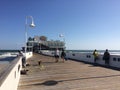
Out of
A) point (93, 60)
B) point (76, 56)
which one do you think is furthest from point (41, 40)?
point (93, 60)

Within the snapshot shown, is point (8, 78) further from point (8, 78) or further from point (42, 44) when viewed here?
point (42, 44)

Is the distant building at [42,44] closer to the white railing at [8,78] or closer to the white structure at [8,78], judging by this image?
the white structure at [8,78]

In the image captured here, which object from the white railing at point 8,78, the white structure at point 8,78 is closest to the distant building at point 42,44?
the white structure at point 8,78

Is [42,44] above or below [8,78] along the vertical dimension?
above

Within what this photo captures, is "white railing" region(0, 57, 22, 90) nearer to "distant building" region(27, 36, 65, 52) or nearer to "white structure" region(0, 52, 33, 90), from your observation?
"white structure" region(0, 52, 33, 90)

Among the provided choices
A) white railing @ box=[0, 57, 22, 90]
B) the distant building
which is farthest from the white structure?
the distant building

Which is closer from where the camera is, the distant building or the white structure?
the white structure

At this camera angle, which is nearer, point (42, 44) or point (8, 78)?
point (8, 78)

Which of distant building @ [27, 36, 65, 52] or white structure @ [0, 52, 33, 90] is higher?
distant building @ [27, 36, 65, 52]

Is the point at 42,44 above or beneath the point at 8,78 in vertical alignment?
above

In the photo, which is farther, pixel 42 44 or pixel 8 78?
pixel 42 44

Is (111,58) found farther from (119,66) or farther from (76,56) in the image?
(76,56)

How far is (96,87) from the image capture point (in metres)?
6.96

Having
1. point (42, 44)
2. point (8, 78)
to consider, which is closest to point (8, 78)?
point (8, 78)
